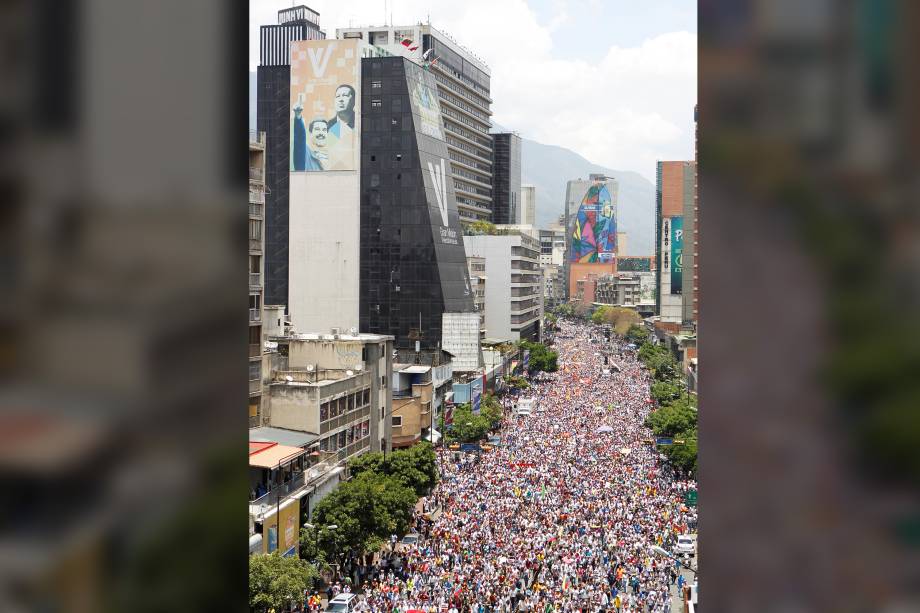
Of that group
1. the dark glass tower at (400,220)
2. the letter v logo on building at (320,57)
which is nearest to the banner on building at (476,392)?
the dark glass tower at (400,220)

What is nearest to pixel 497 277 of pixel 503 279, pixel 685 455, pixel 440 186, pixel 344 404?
pixel 503 279

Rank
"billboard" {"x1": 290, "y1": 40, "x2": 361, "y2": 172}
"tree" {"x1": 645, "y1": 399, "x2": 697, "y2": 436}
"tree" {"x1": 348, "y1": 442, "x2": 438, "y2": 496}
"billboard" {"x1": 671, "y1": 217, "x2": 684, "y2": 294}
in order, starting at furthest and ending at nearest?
"billboard" {"x1": 671, "y1": 217, "x2": 684, "y2": 294} → "billboard" {"x1": 290, "y1": 40, "x2": 361, "y2": 172} → "tree" {"x1": 645, "y1": 399, "x2": 697, "y2": 436} → "tree" {"x1": 348, "y1": 442, "x2": 438, "y2": 496}

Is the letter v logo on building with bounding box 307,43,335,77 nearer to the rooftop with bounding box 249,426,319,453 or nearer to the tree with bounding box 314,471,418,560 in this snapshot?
the rooftop with bounding box 249,426,319,453

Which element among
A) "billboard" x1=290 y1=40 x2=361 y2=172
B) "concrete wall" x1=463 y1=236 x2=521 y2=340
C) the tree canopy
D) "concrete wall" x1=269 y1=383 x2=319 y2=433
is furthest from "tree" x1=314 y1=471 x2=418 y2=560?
the tree canopy

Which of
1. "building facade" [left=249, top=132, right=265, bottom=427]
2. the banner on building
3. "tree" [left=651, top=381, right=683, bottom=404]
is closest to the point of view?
"building facade" [left=249, top=132, right=265, bottom=427]
